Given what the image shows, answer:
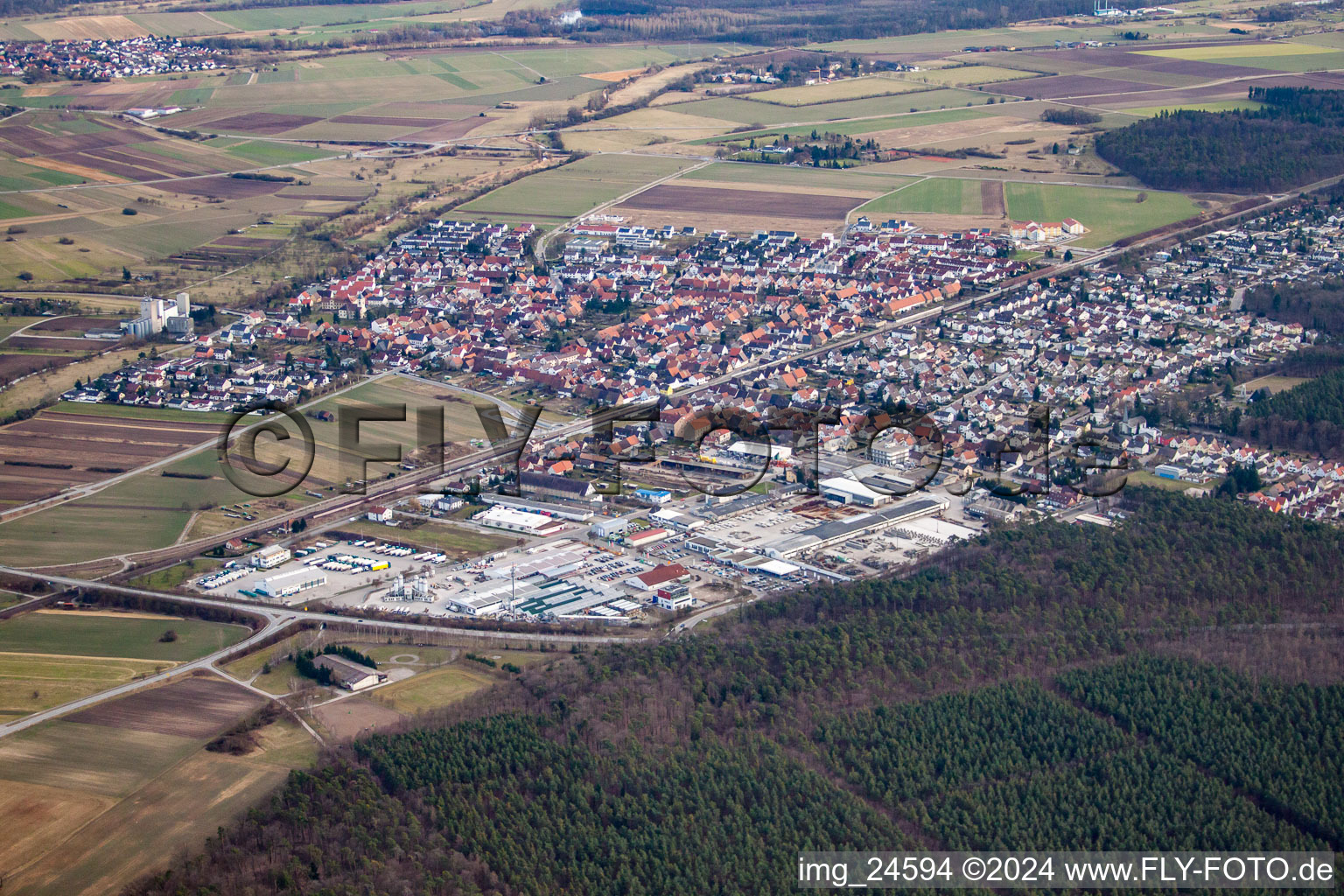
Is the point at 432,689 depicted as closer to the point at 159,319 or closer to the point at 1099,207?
the point at 159,319

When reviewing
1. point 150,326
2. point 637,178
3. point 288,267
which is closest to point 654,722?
point 150,326

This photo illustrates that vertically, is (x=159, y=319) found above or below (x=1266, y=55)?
below

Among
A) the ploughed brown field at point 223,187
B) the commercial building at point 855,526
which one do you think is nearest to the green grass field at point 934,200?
the ploughed brown field at point 223,187

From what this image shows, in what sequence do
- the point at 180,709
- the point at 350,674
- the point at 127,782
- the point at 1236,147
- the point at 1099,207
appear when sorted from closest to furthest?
the point at 127,782 < the point at 180,709 < the point at 350,674 < the point at 1099,207 < the point at 1236,147

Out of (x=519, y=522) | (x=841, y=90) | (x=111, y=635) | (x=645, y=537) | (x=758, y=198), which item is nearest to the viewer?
(x=111, y=635)

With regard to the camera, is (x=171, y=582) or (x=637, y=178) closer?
(x=171, y=582)

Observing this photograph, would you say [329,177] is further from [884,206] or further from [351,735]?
[351,735]

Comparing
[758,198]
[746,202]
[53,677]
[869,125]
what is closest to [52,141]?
[746,202]
